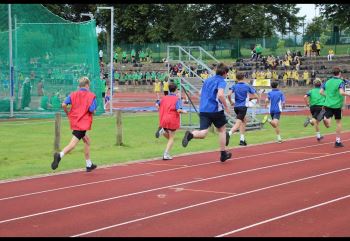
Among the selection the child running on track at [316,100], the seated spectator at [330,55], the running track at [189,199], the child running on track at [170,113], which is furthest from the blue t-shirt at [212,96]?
the seated spectator at [330,55]

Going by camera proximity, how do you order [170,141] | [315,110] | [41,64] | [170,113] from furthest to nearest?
[41,64] → [315,110] → [170,113] → [170,141]

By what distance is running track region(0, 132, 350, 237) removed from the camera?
27.2ft

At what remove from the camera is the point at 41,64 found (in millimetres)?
29859

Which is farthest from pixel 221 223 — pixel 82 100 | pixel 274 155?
pixel 274 155

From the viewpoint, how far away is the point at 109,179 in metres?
12.4

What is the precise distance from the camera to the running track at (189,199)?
8289 mm

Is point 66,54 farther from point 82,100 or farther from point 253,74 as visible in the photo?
point 253,74

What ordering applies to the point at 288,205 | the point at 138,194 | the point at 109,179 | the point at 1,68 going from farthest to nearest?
the point at 1,68, the point at 109,179, the point at 138,194, the point at 288,205

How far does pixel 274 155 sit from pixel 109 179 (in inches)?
186

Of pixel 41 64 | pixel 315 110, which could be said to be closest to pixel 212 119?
pixel 315 110

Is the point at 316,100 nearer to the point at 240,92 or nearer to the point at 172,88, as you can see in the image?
the point at 240,92

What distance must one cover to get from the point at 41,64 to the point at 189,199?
68.5 ft

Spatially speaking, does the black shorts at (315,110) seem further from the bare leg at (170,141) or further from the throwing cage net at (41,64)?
the throwing cage net at (41,64)

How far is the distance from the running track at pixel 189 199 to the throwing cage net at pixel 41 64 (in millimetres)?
15693
